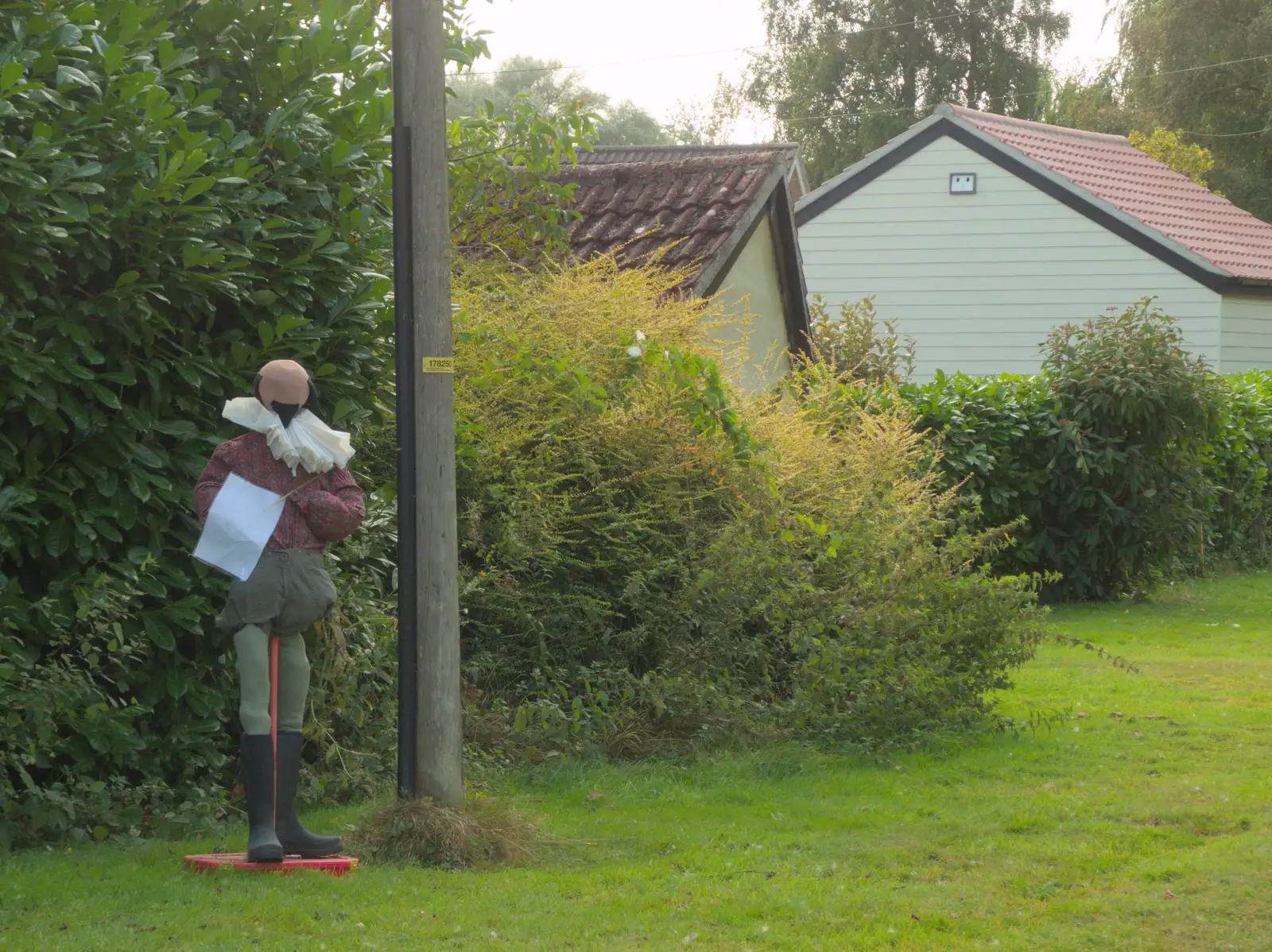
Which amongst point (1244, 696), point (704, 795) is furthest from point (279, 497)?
point (1244, 696)

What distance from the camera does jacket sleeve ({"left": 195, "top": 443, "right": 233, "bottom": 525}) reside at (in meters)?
6.12

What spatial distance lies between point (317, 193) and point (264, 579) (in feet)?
7.31

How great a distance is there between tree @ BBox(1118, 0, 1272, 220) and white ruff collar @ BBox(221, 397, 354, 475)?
4049 centimetres

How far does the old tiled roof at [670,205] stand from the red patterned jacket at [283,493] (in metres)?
8.46

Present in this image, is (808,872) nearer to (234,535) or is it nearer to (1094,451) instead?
Result: (234,535)

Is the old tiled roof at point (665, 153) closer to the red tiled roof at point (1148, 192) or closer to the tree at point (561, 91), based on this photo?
the red tiled roof at point (1148, 192)

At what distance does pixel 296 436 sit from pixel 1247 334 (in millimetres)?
22365

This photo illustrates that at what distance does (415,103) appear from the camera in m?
6.60

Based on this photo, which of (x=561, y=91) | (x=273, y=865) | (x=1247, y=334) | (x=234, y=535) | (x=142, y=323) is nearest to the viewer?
(x=273, y=865)

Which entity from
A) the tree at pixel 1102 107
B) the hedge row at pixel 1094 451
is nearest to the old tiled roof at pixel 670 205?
the hedge row at pixel 1094 451

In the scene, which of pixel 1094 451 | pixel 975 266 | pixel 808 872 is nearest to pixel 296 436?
pixel 808 872

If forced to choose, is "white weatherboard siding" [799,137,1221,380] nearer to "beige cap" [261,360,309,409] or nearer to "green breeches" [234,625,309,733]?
"beige cap" [261,360,309,409]

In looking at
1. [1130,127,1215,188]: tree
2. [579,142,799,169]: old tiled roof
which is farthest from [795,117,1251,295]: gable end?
[1130,127,1215,188]: tree

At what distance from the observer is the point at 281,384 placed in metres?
6.22
